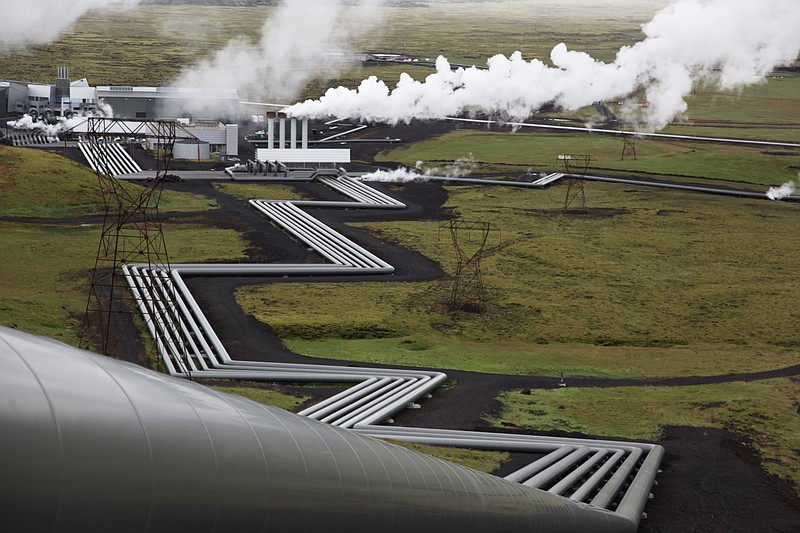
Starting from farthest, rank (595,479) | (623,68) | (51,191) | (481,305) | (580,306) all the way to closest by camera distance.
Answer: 1. (623,68)
2. (51,191)
3. (580,306)
4. (481,305)
5. (595,479)

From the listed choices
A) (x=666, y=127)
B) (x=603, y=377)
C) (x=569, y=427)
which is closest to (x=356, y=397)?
(x=569, y=427)

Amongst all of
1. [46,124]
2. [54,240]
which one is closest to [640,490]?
[54,240]

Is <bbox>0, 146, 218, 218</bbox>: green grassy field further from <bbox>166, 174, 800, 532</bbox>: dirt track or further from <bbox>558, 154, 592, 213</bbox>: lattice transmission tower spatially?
<bbox>558, 154, 592, 213</bbox>: lattice transmission tower

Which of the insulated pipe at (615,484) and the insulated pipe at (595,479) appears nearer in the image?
the insulated pipe at (615,484)

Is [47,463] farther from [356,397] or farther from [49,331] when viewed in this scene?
[49,331]

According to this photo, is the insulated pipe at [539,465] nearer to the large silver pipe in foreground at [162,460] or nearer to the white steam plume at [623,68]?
the large silver pipe in foreground at [162,460]

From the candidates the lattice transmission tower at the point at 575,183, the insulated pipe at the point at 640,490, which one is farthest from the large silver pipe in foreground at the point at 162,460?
the lattice transmission tower at the point at 575,183

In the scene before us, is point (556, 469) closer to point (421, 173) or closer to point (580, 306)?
point (580, 306)
